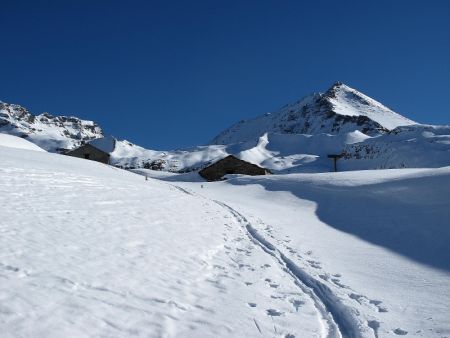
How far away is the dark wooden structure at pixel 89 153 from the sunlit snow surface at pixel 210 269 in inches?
1990

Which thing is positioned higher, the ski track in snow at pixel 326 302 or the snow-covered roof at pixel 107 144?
the snow-covered roof at pixel 107 144

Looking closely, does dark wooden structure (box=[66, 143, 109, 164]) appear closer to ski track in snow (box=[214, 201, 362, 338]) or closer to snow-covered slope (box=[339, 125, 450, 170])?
snow-covered slope (box=[339, 125, 450, 170])

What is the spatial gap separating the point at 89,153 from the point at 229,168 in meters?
24.0

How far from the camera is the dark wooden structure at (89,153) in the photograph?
221ft

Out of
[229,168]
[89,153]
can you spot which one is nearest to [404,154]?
[229,168]

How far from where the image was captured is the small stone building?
57188mm

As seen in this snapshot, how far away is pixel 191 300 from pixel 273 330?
143 cm

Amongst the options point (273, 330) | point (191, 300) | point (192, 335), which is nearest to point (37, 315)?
point (192, 335)

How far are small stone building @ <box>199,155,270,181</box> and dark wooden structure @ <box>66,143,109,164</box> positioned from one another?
796 inches

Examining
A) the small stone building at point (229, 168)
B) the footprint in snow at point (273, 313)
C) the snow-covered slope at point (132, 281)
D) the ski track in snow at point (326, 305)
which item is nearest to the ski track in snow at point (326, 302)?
the ski track in snow at point (326, 305)

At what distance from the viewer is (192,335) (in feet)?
18.2

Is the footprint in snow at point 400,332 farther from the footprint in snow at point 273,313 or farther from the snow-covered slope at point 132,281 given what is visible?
the footprint in snow at point 273,313

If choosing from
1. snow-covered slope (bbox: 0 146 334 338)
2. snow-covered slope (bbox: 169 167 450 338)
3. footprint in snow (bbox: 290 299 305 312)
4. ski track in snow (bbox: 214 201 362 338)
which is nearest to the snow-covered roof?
snow-covered slope (bbox: 169 167 450 338)

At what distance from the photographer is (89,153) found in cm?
6856
